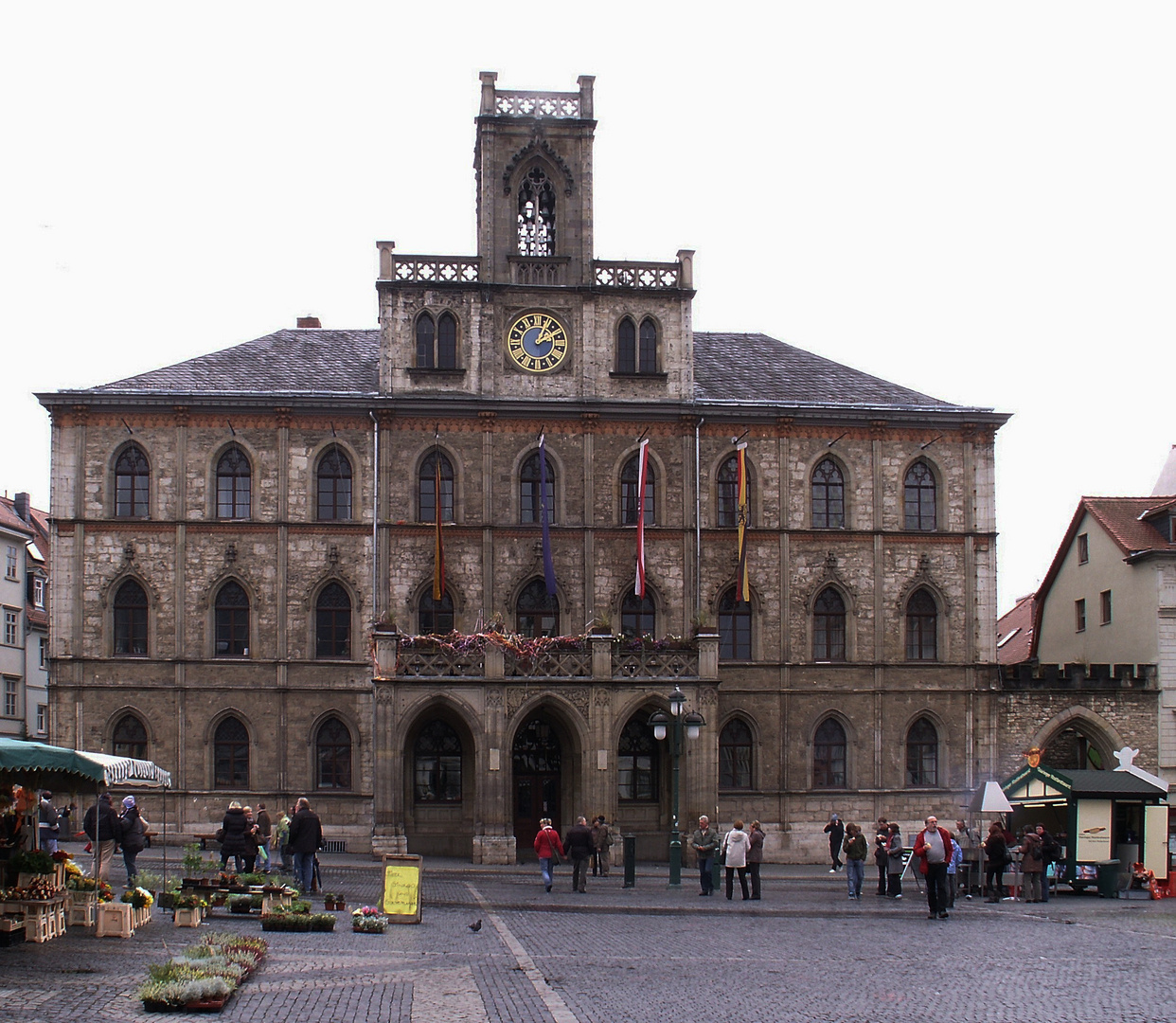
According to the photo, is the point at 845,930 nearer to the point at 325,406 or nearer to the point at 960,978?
the point at 960,978

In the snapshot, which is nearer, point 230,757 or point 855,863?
point 855,863

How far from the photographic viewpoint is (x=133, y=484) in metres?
43.8

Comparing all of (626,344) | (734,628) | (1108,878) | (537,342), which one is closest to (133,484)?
(537,342)

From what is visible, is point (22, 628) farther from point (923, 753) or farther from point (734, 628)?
point (923, 753)

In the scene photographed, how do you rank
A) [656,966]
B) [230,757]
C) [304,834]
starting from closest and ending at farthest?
[656,966] < [304,834] < [230,757]

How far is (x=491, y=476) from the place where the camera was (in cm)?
4422

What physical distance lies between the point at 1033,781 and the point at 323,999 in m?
24.1

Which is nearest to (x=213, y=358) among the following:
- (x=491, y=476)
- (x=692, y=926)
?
(x=491, y=476)

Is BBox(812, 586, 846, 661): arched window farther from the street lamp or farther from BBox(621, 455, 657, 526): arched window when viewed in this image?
the street lamp

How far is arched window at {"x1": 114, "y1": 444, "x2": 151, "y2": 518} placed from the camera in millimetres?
43781

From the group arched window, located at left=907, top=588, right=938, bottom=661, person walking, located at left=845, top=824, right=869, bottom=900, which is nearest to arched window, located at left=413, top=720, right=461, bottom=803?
arched window, located at left=907, top=588, right=938, bottom=661

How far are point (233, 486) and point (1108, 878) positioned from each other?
2554 centimetres

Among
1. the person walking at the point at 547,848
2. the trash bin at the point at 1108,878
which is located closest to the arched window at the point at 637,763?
the person walking at the point at 547,848

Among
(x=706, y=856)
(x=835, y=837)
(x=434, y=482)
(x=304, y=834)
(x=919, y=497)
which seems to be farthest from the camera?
(x=919, y=497)
